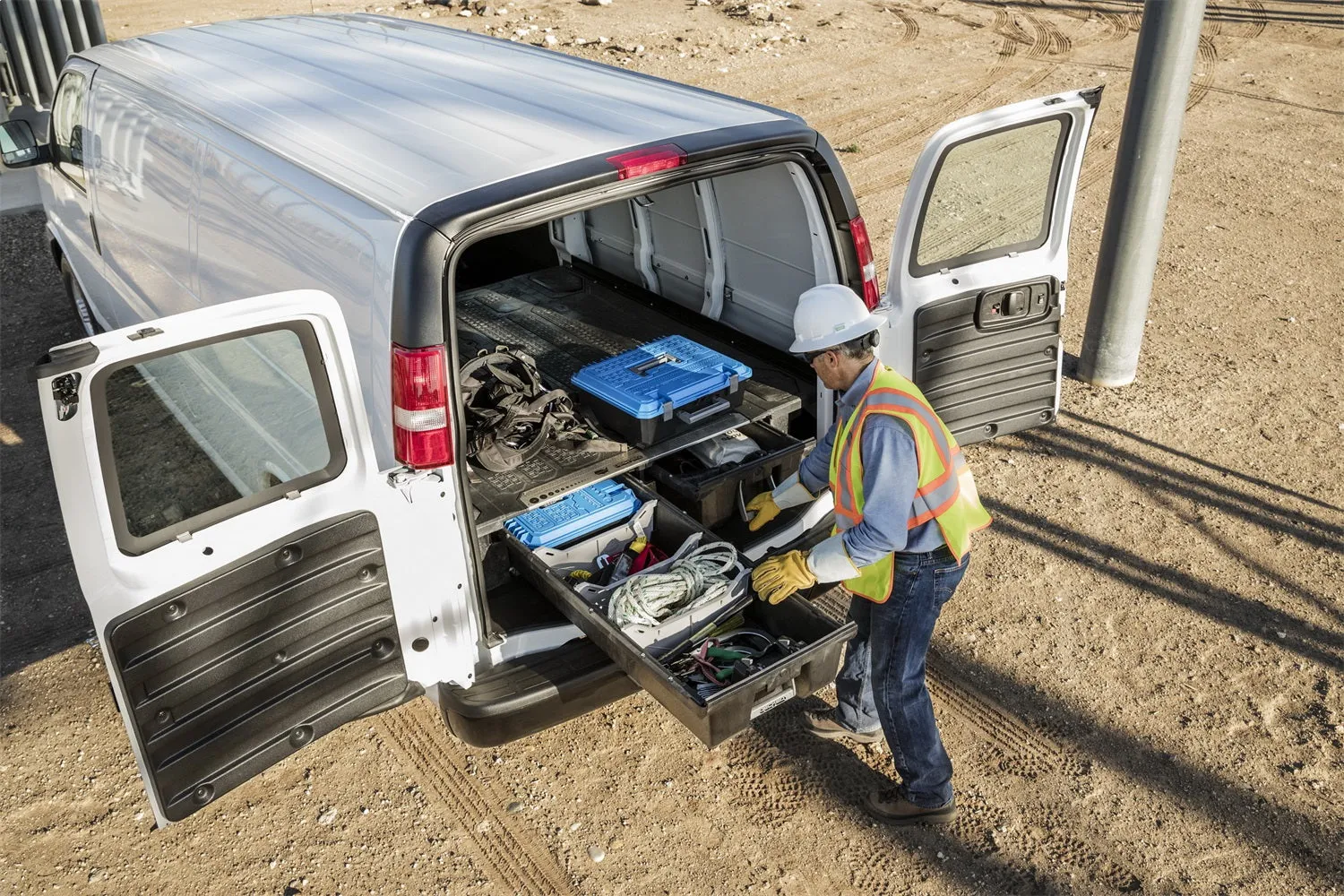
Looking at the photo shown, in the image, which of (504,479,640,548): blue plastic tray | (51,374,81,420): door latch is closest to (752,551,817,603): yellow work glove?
(504,479,640,548): blue plastic tray

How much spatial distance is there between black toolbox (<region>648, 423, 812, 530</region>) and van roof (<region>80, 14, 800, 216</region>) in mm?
1266

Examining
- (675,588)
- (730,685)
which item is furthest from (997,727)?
(675,588)

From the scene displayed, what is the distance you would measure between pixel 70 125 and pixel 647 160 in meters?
3.88

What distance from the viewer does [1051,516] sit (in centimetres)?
545

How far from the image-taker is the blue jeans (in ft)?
11.6

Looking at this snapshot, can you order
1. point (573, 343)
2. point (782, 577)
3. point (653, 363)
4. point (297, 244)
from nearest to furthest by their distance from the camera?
point (782, 577)
point (297, 244)
point (653, 363)
point (573, 343)

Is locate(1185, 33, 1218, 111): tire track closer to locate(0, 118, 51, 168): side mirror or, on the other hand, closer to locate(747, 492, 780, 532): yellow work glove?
locate(747, 492, 780, 532): yellow work glove

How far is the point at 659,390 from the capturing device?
14.0 ft

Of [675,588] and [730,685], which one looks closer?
[730,685]

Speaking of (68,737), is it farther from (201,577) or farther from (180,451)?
(201,577)

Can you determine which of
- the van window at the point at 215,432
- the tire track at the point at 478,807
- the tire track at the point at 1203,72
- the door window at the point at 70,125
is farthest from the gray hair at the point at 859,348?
the tire track at the point at 1203,72

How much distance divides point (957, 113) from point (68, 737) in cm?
976

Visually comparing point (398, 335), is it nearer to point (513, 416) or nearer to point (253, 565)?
point (253, 565)

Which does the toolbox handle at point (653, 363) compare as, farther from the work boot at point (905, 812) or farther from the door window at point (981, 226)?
the work boot at point (905, 812)
